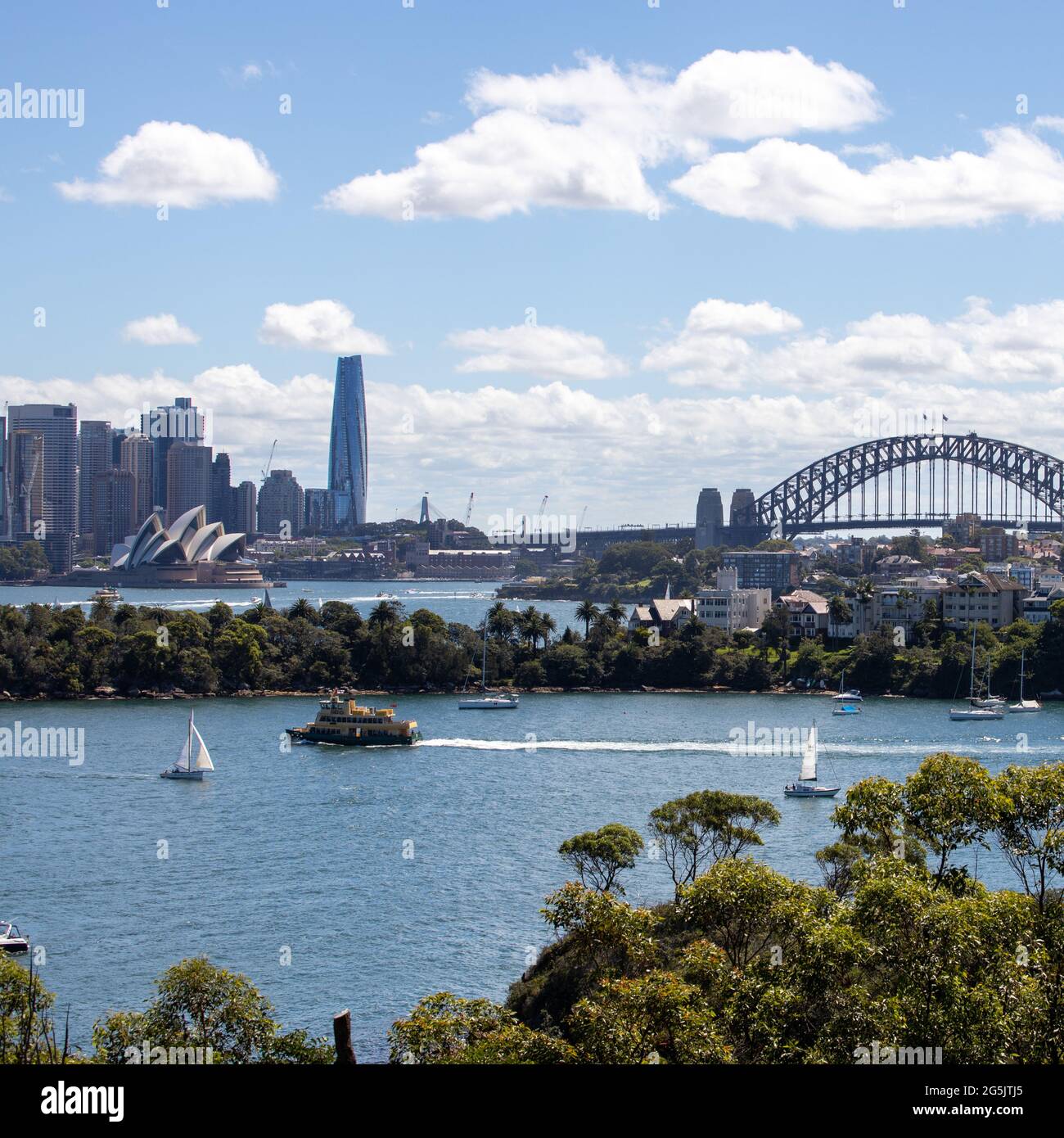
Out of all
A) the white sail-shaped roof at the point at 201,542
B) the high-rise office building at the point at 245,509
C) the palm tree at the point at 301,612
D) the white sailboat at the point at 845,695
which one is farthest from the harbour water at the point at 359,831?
the high-rise office building at the point at 245,509

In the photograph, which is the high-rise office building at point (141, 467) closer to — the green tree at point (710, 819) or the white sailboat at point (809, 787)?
the white sailboat at point (809, 787)

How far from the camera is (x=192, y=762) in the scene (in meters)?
33.0

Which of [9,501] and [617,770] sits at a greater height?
[9,501]

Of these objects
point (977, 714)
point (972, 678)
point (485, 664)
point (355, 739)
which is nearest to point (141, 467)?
point (485, 664)

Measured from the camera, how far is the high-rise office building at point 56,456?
6427 inches

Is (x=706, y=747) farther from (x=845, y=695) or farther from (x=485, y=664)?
(x=485, y=664)

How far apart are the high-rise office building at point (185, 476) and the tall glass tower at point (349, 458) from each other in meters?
22.3

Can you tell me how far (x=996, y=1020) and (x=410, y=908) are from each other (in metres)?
12.2

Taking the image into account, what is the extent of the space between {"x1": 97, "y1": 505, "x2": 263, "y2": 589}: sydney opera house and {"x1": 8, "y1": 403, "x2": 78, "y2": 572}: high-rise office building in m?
28.3

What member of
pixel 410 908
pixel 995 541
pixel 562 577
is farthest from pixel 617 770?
pixel 562 577

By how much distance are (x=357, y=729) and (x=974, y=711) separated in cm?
1970

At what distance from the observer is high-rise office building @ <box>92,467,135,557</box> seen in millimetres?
168750
